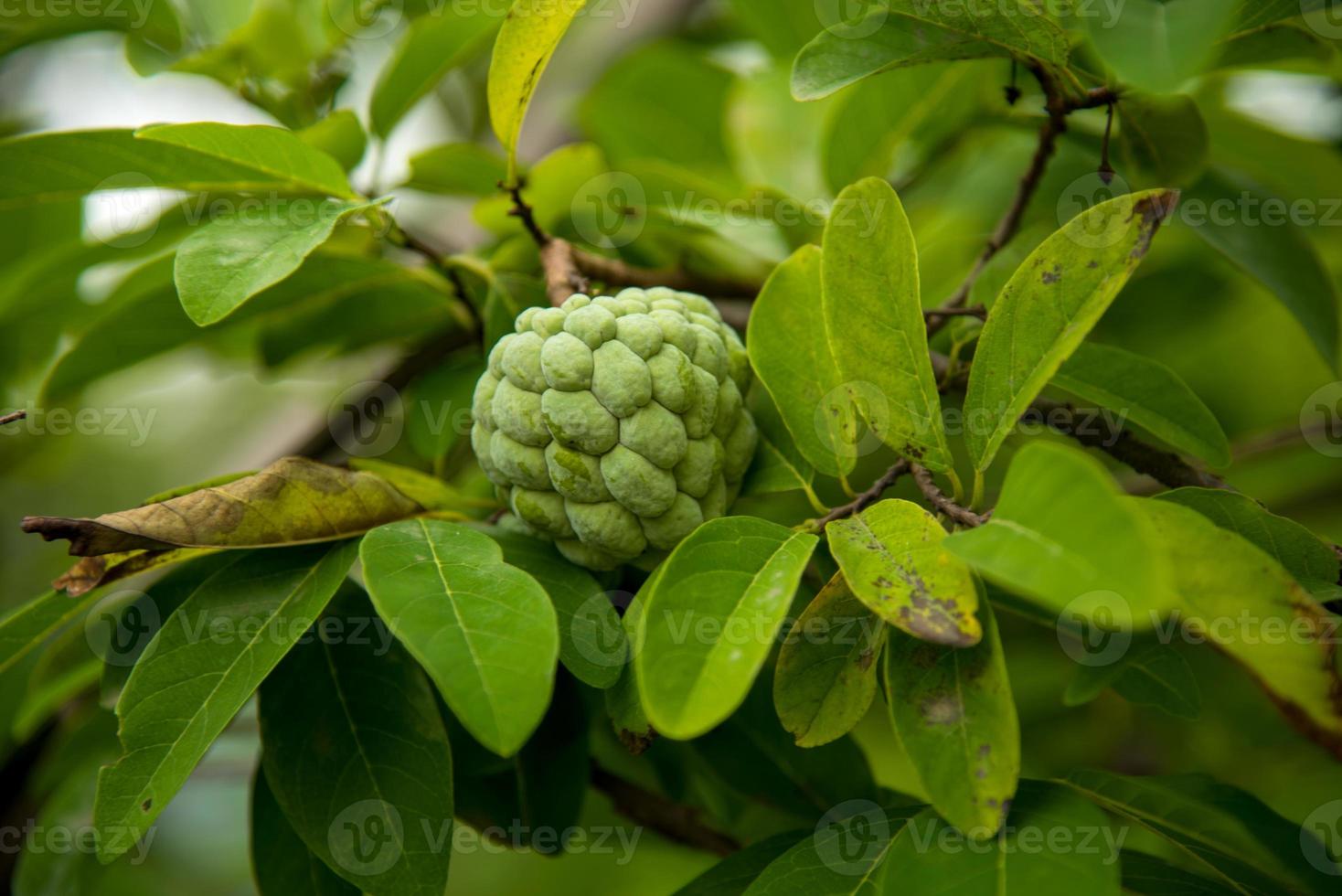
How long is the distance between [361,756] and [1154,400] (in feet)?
3.53

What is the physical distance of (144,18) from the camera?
68.2 inches

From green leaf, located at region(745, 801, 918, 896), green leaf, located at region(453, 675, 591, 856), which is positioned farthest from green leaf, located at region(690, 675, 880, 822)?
green leaf, located at region(745, 801, 918, 896)

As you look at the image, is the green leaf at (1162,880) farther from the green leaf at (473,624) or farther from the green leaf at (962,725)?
the green leaf at (473,624)

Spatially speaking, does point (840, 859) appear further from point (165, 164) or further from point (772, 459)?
point (165, 164)

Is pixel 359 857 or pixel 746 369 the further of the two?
pixel 746 369

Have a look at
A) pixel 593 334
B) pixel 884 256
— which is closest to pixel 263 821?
pixel 593 334

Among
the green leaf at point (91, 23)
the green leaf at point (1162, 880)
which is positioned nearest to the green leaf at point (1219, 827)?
the green leaf at point (1162, 880)

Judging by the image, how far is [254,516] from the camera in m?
1.07

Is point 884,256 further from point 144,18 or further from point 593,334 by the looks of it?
point 144,18

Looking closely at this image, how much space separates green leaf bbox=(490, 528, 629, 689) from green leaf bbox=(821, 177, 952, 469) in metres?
0.38

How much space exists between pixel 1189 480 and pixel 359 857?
111 cm

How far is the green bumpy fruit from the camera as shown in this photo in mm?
1084

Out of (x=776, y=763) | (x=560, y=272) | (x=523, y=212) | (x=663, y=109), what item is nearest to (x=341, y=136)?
(x=523, y=212)

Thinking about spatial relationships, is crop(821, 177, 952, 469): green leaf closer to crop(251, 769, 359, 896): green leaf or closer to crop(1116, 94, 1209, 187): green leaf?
crop(1116, 94, 1209, 187): green leaf
